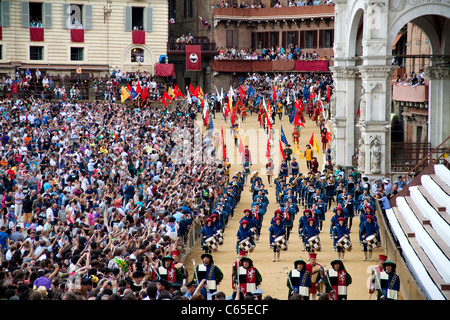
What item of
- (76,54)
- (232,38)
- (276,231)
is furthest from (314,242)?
(232,38)

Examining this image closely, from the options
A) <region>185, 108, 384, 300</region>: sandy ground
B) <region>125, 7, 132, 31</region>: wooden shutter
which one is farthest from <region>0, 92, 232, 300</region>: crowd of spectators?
<region>125, 7, 132, 31</region>: wooden shutter

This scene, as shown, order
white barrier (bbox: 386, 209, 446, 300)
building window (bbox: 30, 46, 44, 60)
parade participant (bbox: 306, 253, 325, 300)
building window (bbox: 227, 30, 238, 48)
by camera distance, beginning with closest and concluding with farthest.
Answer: white barrier (bbox: 386, 209, 446, 300), parade participant (bbox: 306, 253, 325, 300), building window (bbox: 30, 46, 44, 60), building window (bbox: 227, 30, 238, 48)

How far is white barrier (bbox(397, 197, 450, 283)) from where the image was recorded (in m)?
16.0

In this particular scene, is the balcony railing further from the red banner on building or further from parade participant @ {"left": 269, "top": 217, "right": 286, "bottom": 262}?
parade participant @ {"left": 269, "top": 217, "right": 286, "bottom": 262}

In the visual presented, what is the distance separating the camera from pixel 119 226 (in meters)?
19.8

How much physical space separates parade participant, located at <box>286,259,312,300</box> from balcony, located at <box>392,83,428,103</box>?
68.9 ft

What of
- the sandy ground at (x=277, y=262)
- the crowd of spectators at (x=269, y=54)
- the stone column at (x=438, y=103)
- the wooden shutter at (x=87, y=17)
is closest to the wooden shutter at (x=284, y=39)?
the crowd of spectators at (x=269, y=54)

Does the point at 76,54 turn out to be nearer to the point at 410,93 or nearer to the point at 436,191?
the point at 410,93

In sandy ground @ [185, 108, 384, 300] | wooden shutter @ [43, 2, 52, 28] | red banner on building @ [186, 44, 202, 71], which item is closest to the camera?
sandy ground @ [185, 108, 384, 300]

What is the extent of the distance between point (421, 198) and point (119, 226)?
360 inches

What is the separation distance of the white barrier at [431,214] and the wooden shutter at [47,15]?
143 ft

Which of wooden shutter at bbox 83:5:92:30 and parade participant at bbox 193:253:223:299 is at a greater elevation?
wooden shutter at bbox 83:5:92:30
